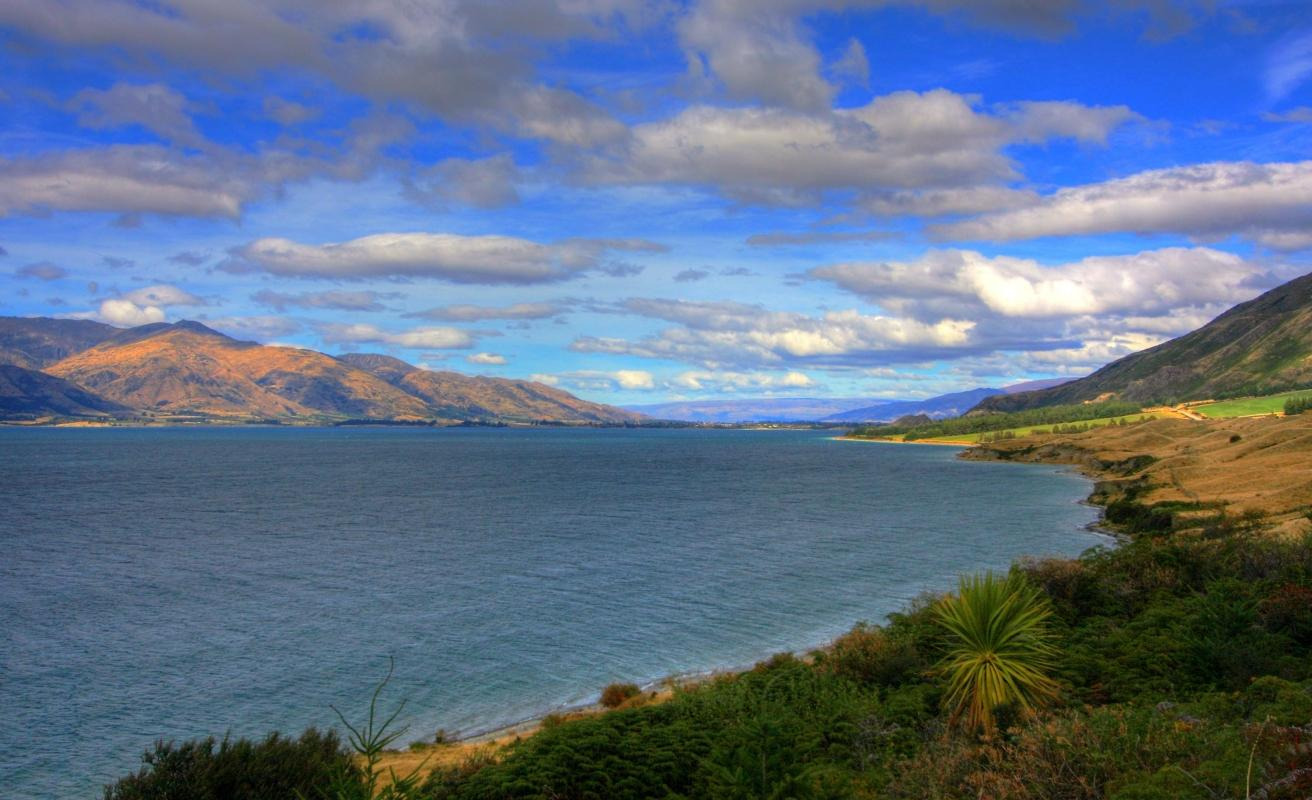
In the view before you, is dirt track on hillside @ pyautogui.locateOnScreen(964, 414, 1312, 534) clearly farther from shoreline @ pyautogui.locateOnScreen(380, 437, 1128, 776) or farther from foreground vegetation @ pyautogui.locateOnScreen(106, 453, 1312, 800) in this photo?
shoreline @ pyautogui.locateOnScreen(380, 437, 1128, 776)

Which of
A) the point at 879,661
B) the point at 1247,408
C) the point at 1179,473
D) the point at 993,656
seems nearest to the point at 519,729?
the point at 879,661

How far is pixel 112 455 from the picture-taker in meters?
190

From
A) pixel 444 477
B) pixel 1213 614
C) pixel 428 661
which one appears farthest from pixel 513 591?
pixel 444 477

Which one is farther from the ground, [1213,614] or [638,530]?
[1213,614]

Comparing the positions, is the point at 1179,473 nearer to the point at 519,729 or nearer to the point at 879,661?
the point at 879,661

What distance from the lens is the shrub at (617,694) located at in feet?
92.4

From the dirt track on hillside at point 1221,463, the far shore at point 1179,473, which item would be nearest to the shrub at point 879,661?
the far shore at point 1179,473

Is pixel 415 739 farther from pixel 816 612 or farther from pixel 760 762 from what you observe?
pixel 816 612

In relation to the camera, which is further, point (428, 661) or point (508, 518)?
point (508, 518)

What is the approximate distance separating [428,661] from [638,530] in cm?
4061

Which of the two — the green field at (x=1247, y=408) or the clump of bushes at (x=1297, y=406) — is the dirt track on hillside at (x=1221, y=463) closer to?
the clump of bushes at (x=1297, y=406)

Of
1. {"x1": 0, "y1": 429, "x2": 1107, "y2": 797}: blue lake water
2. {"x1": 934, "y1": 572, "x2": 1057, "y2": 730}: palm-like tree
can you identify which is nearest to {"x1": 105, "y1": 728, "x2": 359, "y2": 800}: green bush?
{"x1": 0, "y1": 429, "x2": 1107, "y2": 797}: blue lake water

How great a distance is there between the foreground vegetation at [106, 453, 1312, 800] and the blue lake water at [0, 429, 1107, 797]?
753 cm

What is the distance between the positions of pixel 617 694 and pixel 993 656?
14.7 m
